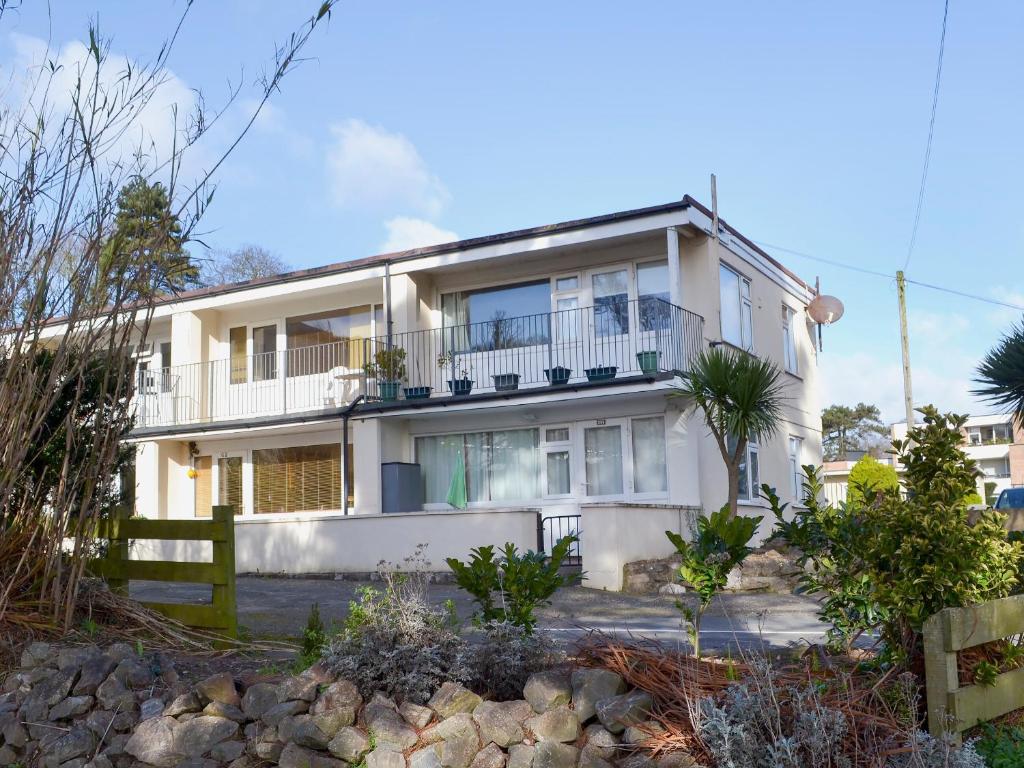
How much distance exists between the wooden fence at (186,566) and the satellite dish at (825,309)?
63.3 ft

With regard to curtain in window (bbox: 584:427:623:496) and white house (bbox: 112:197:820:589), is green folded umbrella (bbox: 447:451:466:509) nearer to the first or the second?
white house (bbox: 112:197:820:589)

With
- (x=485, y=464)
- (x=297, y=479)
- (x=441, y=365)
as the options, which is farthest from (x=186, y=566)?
(x=297, y=479)

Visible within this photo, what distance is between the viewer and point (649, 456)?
18.5m

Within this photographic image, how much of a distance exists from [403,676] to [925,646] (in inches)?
102

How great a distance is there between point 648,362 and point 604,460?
239 centimetres

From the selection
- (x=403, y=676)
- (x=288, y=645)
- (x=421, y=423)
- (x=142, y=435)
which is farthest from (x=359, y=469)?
(x=403, y=676)

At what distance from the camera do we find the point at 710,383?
623 inches

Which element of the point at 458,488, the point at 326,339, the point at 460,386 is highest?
the point at 326,339

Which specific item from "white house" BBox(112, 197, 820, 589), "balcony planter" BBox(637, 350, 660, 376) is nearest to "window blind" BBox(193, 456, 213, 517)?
"white house" BBox(112, 197, 820, 589)

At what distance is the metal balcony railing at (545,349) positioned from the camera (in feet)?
59.2

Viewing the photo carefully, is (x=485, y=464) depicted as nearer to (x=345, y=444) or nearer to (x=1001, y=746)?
(x=345, y=444)

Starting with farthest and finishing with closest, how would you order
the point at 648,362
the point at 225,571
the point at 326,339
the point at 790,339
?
the point at 790,339 → the point at 326,339 → the point at 648,362 → the point at 225,571

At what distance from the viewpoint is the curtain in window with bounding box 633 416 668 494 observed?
18375 millimetres

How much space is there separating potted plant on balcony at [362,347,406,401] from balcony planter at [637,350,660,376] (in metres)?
5.09
